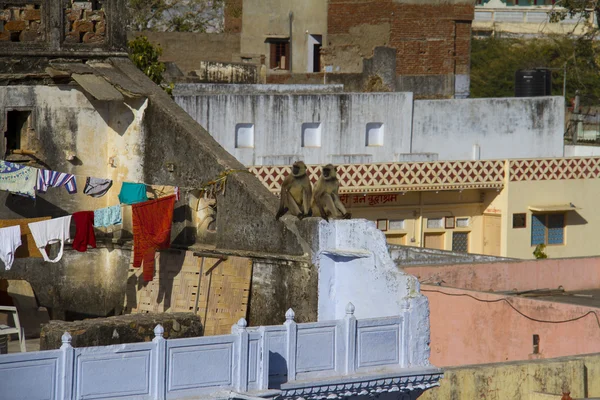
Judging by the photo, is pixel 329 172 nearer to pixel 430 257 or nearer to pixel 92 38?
pixel 92 38

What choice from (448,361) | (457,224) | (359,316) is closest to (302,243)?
(359,316)

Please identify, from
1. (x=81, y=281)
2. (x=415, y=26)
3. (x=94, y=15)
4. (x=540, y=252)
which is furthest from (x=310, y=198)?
(x=415, y=26)

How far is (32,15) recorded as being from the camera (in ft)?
74.0

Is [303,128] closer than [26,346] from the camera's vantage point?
No

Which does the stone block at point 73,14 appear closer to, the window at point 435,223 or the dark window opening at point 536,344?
the dark window opening at point 536,344

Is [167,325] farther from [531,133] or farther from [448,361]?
[531,133]

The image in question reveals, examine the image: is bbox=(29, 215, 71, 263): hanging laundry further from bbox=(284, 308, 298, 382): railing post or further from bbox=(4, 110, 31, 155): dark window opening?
bbox=(284, 308, 298, 382): railing post

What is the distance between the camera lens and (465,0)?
4625 centimetres

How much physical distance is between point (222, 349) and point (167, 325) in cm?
235

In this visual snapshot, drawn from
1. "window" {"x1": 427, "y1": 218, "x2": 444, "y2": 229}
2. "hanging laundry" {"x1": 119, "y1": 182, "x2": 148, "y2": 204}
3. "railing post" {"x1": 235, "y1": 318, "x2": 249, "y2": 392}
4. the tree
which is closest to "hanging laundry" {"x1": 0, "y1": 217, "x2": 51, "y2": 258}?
"hanging laundry" {"x1": 119, "y1": 182, "x2": 148, "y2": 204}

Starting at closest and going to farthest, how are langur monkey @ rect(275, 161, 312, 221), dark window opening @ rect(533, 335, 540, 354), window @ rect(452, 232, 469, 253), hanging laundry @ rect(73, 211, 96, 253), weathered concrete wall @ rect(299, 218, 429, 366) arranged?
weathered concrete wall @ rect(299, 218, 429, 366) → langur monkey @ rect(275, 161, 312, 221) → hanging laundry @ rect(73, 211, 96, 253) → dark window opening @ rect(533, 335, 540, 354) → window @ rect(452, 232, 469, 253)

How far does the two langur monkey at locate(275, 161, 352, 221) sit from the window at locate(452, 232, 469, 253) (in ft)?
65.1

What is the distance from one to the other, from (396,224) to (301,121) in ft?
12.1

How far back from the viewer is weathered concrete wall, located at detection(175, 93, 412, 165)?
35781 millimetres
